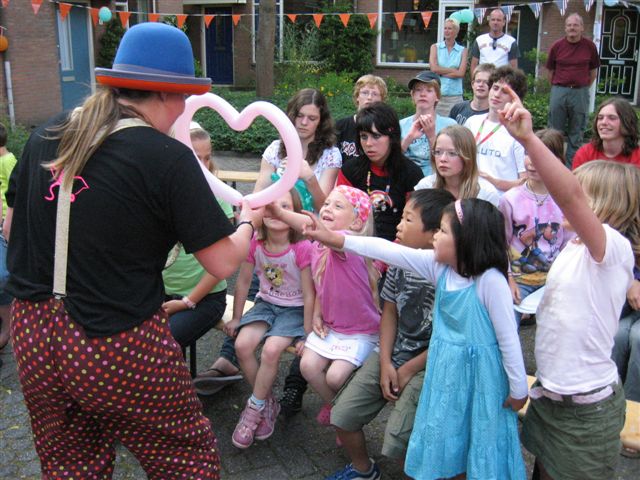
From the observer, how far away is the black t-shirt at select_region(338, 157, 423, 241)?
3.92 metres

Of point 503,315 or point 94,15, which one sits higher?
point 94,15

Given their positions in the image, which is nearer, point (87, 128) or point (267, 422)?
point (87, 128)

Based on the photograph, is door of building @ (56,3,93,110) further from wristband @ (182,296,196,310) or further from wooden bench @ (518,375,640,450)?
wooden bench @ (518,375,640,450)

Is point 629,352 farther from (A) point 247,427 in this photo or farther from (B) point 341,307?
(A) point 247,427

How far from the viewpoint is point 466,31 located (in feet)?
62.3

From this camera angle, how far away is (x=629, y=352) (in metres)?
3.47

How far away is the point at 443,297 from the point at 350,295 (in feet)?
2.60

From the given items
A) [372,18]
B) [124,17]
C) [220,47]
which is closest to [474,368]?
[124,17]

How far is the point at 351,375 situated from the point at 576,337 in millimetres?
1113

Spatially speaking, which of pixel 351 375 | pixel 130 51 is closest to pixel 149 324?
pixel 130 51

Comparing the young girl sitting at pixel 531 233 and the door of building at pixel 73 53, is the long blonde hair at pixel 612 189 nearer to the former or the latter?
the young girl sitting at pixel 531 233

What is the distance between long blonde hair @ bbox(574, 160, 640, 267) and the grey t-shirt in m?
0.75

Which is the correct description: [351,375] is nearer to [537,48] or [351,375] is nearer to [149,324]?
[149,324]

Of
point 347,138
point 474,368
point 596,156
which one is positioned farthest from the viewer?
point 347,138
